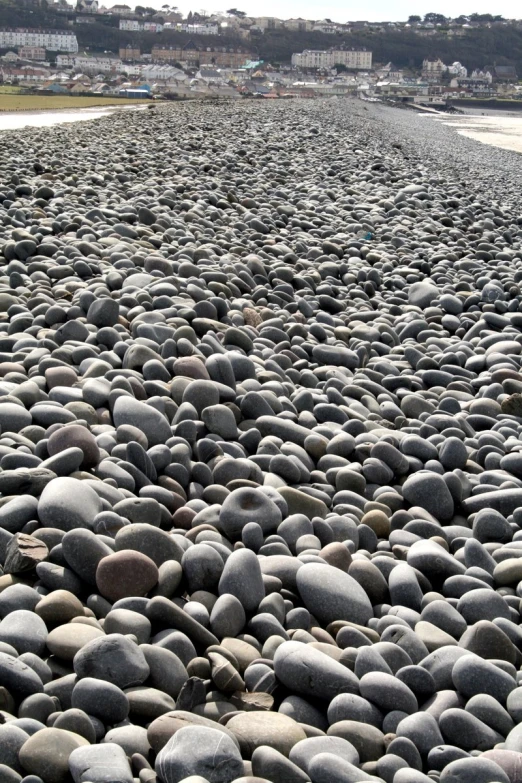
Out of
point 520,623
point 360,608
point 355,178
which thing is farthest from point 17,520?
point 355,178

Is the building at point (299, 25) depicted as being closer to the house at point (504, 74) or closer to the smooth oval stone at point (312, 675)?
the house at point (504, 74)

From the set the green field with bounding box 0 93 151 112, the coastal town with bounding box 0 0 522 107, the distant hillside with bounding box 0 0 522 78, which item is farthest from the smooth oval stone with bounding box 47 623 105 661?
the distant hillside with bounding box 0 0 522 78

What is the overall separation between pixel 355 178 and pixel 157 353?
718 centimetres

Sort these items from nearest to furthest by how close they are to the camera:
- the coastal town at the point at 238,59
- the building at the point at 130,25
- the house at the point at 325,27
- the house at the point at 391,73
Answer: the coastal town at the point at 238,59
the house at the point at 391,73
the building at the point at 130,25
the house at the point at 325,27

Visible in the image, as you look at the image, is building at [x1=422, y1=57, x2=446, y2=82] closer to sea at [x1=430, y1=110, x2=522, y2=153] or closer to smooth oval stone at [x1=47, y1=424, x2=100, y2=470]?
sea at [x1=430, y1=110, x2=522, y2=153]

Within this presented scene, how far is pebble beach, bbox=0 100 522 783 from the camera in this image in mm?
1873

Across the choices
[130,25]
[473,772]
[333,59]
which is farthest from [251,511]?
[130,25]

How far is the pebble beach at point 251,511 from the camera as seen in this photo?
6.15ft

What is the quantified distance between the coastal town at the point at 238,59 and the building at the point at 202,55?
0.14 meters

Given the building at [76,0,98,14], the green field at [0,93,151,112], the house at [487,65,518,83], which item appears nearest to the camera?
the green field at [0,93,151,112]

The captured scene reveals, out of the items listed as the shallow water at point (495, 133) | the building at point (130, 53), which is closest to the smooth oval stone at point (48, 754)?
the shallow water at point (495, 133)

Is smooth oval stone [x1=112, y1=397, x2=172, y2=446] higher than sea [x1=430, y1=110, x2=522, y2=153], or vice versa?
sea [x1=430, y1=110, x2=522, y2=153]

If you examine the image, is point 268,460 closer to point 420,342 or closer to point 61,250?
point 420,342

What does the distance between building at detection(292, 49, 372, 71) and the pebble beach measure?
392 feet
